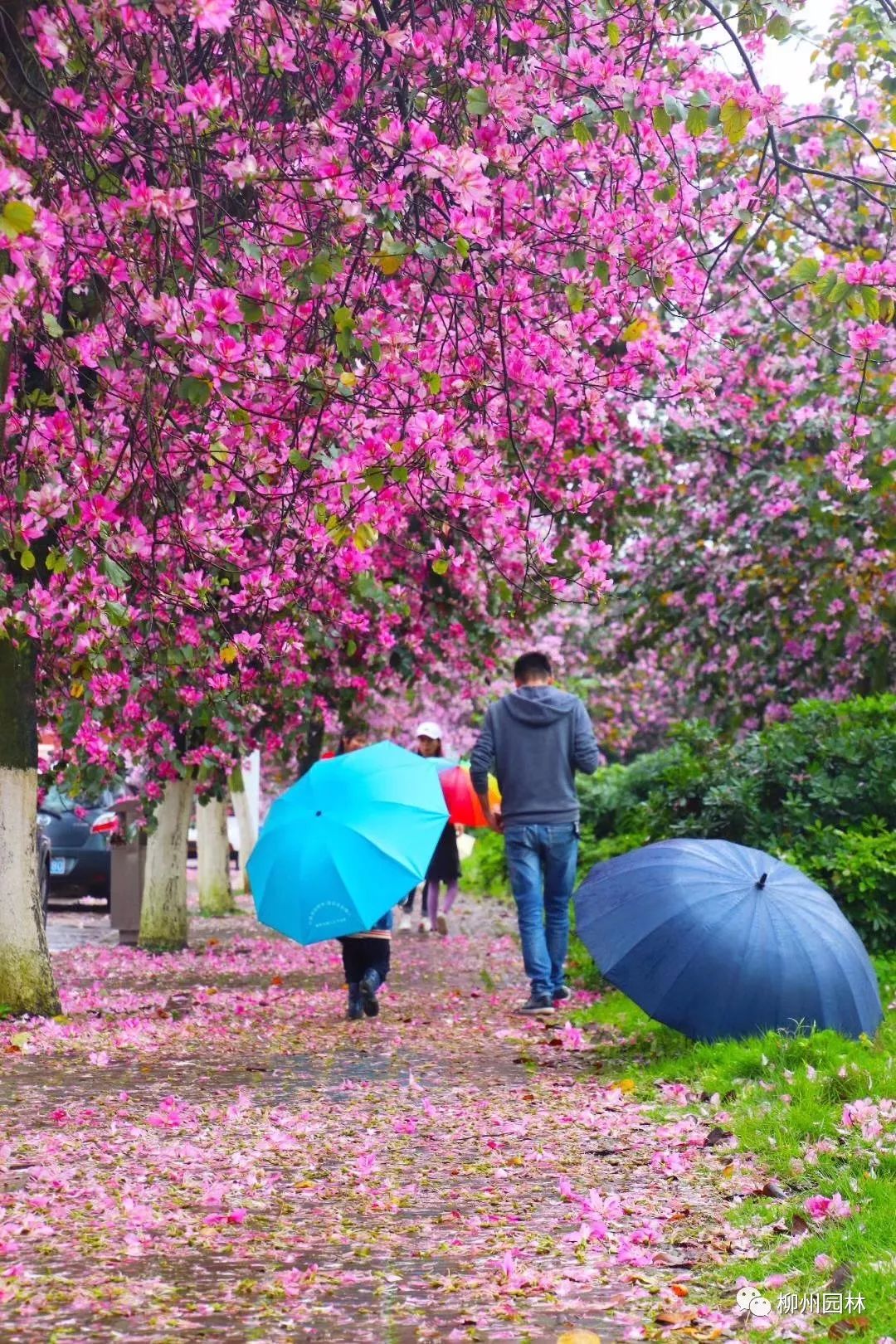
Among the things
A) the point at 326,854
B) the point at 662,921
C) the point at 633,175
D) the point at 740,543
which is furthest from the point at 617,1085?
the point at 740,543

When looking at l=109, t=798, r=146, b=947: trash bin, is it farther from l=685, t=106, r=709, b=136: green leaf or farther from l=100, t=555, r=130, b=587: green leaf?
l=685, t=106, r=709, b=136: green leaf

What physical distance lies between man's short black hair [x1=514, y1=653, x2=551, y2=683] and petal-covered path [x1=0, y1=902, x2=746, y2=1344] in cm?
217

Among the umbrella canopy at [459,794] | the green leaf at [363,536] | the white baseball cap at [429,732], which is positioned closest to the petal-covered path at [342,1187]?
the green leaf at [363,536]

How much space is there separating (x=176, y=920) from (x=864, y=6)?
10.4 meters

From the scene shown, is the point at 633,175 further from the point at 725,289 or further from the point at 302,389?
the point at 725,289

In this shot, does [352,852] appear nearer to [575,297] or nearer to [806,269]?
[575,297]

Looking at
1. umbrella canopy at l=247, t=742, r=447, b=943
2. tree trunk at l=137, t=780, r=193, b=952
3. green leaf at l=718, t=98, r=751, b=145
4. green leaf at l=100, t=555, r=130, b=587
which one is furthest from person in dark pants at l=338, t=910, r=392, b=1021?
tree trunk at l=137, t=780, r=193, b=952

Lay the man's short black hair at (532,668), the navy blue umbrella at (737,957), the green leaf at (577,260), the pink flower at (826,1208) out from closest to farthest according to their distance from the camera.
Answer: the pink flower at (826,1208) → the green leaf at (577,260) → the navy blue umbrella at (737,957) → the man's short black hair at (532,668)

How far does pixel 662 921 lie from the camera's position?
290 inches

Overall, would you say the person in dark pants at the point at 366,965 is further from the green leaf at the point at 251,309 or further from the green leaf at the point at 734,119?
the green leaf at the point at 734,119

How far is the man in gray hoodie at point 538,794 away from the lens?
998 centimetres

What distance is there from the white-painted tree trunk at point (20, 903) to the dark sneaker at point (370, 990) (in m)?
1.93

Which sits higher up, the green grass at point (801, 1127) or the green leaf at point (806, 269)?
the green leaf at point (806, 269)
